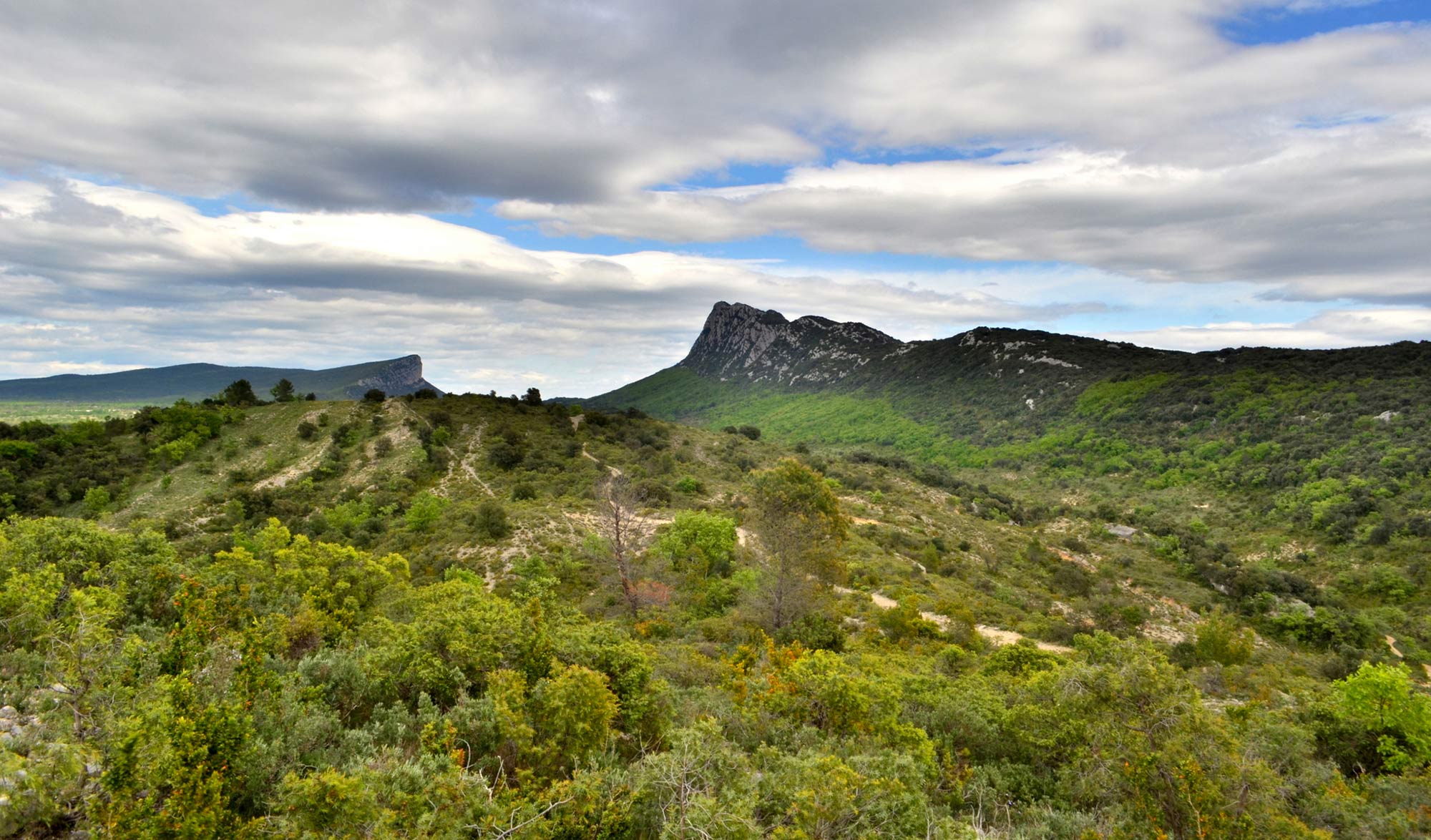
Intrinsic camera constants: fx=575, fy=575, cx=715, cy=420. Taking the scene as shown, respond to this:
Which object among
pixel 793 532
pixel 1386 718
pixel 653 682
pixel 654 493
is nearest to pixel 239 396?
pixel 654 493

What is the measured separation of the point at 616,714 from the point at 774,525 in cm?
1341

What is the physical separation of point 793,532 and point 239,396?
7104cm

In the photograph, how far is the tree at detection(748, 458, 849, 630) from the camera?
75.9 ft

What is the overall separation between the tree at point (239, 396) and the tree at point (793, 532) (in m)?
67.6

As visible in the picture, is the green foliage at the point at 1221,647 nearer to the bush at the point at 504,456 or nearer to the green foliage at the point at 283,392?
the bush at the point at 504,456

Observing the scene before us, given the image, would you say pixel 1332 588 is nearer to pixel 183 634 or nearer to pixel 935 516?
pixel 935 516

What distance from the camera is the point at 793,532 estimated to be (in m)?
22.9

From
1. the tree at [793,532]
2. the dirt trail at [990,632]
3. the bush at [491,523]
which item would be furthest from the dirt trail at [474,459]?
the dirt trail at [990,632]

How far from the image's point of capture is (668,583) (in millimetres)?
30500

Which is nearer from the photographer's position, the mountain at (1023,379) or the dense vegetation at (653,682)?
the dense vegetation at (653,682)

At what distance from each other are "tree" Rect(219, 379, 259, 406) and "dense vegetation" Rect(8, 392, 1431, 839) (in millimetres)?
21542

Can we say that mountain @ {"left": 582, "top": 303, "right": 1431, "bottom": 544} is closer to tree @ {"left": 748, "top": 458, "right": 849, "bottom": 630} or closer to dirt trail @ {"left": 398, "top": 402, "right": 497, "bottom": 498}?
tree @ {"left": 748, "top": 458, "right": 849, "bottom": 630}

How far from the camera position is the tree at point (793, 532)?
23125 mm

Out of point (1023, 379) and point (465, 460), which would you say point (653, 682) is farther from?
point (1023, 379)
